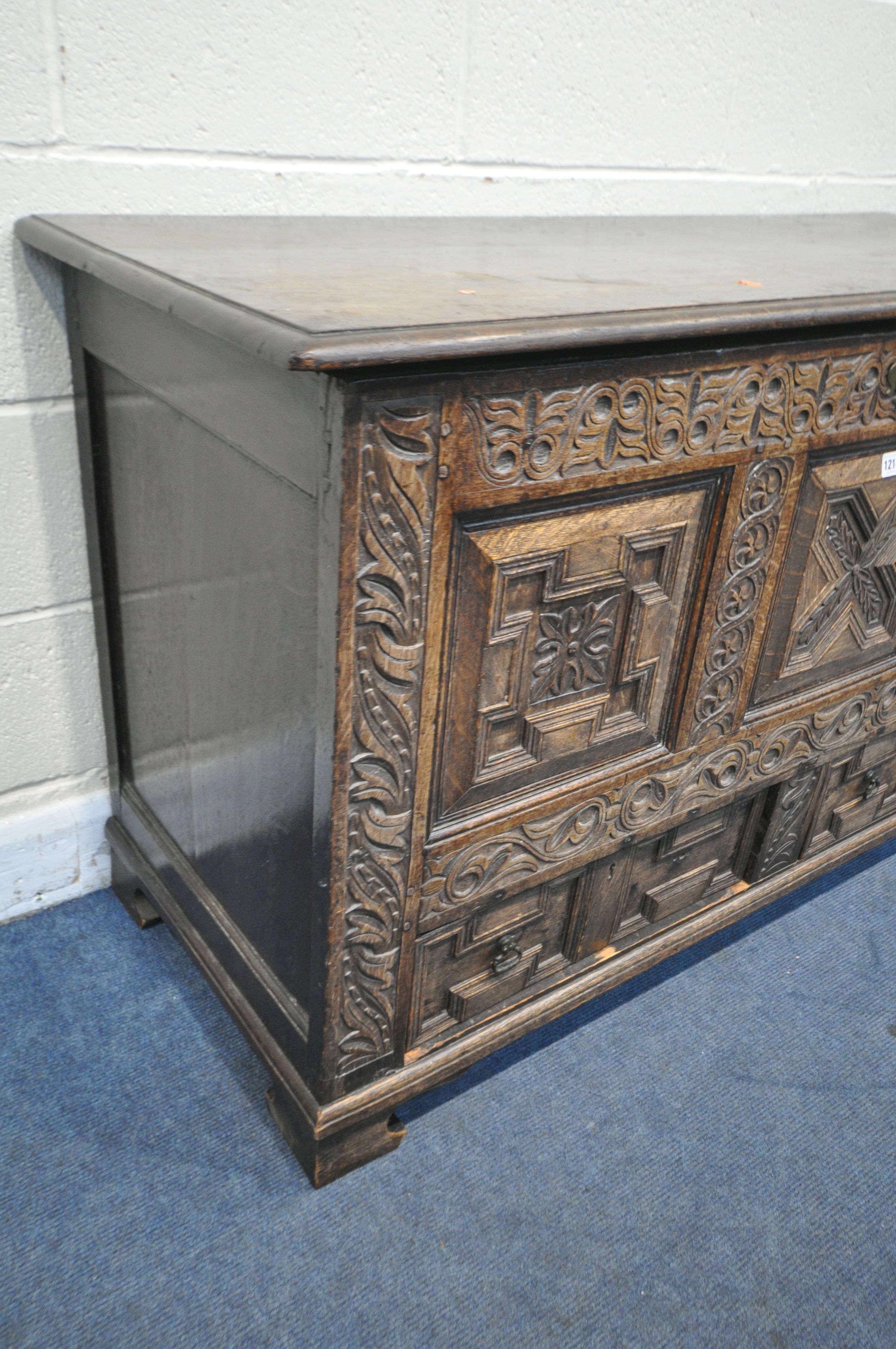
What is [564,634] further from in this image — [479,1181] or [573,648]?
[479,1181]

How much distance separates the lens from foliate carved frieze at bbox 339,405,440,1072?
77 centimetres

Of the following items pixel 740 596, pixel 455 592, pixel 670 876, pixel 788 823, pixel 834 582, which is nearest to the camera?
pixel 455 592

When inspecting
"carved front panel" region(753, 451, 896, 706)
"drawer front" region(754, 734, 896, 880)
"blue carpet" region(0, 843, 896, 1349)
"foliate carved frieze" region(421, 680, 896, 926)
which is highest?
"carved front panel" region(753, 451, 896, 706)

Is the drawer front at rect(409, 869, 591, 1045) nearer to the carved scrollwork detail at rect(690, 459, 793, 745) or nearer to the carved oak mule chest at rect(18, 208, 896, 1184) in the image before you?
the carved oak mule chest at rect(18, 208, 896, 1184)

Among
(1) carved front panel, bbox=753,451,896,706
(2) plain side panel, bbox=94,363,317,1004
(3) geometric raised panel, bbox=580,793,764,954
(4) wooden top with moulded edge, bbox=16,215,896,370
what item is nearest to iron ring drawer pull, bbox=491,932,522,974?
(3) geometric raised panel, bbox=580,793,764,954

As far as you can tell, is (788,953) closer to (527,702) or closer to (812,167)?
(527,702)

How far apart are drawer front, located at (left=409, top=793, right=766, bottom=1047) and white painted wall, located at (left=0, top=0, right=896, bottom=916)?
2.19ft

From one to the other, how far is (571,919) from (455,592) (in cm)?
55

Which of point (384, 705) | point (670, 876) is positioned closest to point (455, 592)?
point (384, 705)

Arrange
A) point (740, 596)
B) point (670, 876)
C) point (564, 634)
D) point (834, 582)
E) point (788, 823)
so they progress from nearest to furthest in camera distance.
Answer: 1. point (564, 634)
2. point (740, 596)
3. point (834, 582)
4. point (670, 876)
5. point (788, 823)

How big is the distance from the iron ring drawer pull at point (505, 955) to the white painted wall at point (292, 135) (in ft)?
2.27

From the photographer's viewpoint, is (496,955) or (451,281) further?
(496,955)

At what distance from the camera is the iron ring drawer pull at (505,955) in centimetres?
116

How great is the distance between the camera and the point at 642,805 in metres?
1.19
